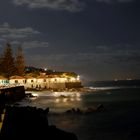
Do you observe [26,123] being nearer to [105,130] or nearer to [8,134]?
[8,134]

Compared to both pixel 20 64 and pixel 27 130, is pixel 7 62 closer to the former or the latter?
pixel 20 64

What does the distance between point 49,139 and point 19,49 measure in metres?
124

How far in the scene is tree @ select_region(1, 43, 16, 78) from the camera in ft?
430

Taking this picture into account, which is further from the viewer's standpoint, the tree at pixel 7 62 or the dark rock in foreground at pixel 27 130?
the tree at pixel 7 62

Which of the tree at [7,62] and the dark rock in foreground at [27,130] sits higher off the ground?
the tree at [7,62]

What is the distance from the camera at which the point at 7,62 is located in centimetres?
13100

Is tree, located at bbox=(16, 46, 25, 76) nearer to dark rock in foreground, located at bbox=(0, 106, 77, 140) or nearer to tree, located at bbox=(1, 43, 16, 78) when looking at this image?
tree, located at bbox=(1, 43, 16, 78)

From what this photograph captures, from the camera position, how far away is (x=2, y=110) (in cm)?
2684

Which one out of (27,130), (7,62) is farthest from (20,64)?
(27,130)

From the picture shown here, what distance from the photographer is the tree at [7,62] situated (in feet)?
430

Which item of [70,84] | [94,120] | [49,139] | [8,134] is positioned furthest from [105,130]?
[70,84]

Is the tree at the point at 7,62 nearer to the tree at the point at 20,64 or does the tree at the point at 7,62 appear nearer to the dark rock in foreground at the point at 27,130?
the tree at the point at 20,64

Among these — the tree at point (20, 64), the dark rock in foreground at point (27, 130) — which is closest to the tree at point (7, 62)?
the tree at point (20, 64)

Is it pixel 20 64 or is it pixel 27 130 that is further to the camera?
pixel 20 64
